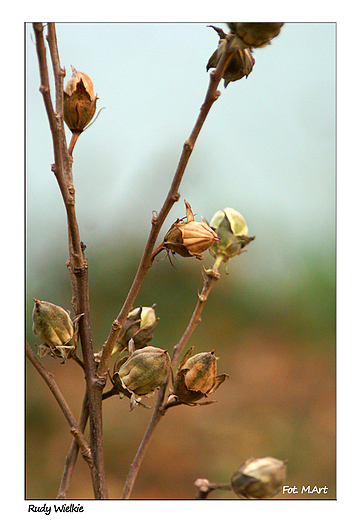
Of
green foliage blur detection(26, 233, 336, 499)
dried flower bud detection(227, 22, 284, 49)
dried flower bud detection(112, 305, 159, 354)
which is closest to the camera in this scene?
dried flower bud detection(227, 22, 284, 49)

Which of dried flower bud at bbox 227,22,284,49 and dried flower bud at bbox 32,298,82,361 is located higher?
dried flower bud at bbox 227,22,284,49

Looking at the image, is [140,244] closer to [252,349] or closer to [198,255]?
[252,349]

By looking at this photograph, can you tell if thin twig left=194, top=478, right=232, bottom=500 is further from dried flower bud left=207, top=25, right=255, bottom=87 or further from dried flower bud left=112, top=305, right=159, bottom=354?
dried flower bud left=207, top=25, right=255, bottom=87

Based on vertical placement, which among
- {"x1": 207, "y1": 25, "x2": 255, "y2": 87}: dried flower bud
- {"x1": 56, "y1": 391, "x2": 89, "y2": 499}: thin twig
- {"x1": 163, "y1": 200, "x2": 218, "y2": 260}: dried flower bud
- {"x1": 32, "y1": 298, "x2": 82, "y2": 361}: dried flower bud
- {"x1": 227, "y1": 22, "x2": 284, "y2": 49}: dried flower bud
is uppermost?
{"x1": 207, "y1": 25, "x2": 255, "y2": 87}: dried flower bud

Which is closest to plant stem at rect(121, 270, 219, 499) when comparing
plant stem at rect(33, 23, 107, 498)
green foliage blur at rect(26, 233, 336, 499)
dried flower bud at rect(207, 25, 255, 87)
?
plant stem at rect(33, 23, 107, 498)

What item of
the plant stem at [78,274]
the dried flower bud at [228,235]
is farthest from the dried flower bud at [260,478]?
the dried flower bud at [228,235]

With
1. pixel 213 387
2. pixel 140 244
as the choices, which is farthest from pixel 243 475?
pixel 140 244
